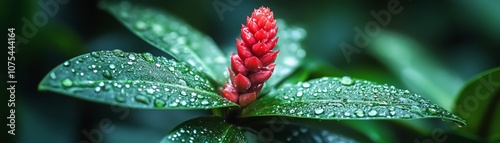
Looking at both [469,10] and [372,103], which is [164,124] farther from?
[469,10]

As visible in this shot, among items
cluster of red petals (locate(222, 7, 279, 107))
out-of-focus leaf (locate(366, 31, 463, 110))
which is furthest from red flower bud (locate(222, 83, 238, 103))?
out-of-focus leaf (locate(366, 31, 463, 110))

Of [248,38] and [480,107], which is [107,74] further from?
[480,107]

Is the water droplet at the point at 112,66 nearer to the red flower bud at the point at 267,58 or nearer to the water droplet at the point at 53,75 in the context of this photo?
the water droplet at the point at 53,75

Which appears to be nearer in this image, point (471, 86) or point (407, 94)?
point (407, 94)

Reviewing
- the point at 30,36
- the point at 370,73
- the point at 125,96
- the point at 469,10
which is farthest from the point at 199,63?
the point at 469,10

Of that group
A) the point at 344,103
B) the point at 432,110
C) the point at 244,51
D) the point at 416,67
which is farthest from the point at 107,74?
the point at 416,67

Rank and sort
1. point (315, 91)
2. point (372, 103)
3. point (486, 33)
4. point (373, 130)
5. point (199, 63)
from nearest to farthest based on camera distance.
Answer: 1. point (372, 103)
2. point (315, 91)
3. point (199, 63)
4. point (373, 130)
5. point (486, 33)

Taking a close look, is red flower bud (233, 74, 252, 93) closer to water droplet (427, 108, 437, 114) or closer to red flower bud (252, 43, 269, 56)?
red flower bud (252, 43, 269, 56)
